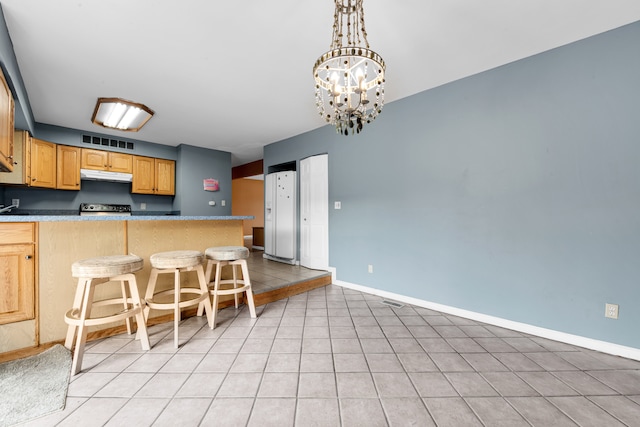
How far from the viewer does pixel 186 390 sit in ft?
5.21

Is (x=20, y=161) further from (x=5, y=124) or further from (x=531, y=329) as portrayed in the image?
(x=531, y=329)

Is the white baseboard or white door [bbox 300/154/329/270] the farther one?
white door [bbox 300/154/329/270]

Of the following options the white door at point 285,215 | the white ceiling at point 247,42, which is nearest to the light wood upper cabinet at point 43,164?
the white ceiling at point 247,42

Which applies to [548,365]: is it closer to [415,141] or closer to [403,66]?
[415,141]

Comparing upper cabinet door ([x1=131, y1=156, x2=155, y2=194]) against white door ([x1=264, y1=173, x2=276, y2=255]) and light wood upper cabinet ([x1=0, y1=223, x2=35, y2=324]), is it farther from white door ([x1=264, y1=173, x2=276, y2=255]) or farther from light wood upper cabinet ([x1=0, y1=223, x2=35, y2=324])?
light wood upper cabinet ([x1=0, y1=223, x2=35, y2=324])

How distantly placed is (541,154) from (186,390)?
3329 mm

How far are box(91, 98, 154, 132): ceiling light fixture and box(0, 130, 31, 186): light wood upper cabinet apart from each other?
0.86 meters

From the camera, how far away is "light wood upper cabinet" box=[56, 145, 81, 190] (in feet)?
13.8

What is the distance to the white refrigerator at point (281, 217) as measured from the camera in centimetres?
482

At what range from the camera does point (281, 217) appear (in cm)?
505

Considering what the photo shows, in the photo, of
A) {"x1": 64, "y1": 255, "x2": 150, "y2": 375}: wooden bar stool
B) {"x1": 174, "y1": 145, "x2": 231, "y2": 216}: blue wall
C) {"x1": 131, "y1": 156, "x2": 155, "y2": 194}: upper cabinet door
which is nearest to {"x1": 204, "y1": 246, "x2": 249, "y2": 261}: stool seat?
{"x1": 64, "y1": 255, "x2": 150, "y2": 375}: wooden bar stool

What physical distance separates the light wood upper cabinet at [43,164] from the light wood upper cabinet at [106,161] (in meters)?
0.37

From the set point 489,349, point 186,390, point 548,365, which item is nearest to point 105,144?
point 186,390

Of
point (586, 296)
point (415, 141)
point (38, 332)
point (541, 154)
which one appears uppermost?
point (415, 141)
